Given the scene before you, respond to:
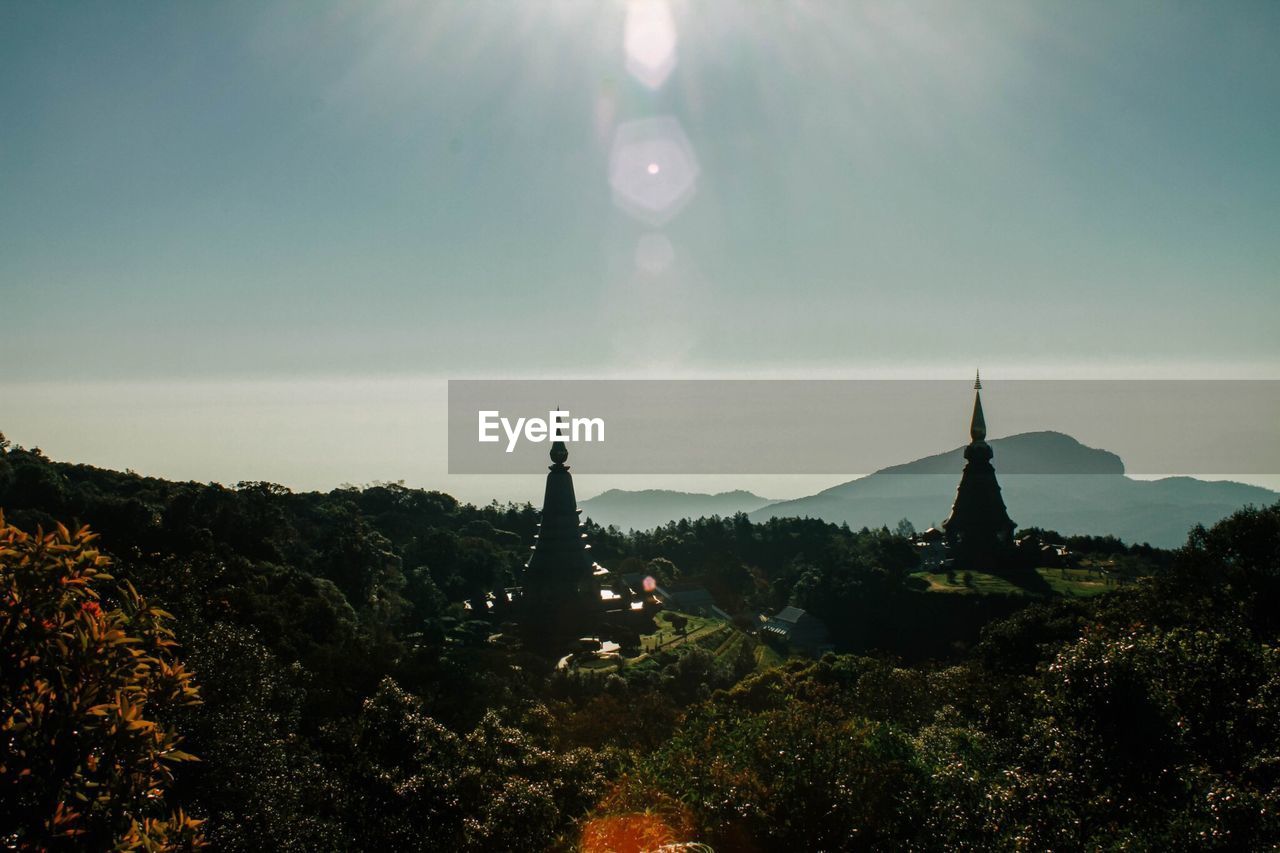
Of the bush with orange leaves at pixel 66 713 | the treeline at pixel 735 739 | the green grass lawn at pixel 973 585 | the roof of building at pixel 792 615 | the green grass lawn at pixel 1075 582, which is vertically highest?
the bush with orange leaves at pixel 66 713

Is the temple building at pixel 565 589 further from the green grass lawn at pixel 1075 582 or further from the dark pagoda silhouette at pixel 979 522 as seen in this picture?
the green grass lawn at pixel 1075 582

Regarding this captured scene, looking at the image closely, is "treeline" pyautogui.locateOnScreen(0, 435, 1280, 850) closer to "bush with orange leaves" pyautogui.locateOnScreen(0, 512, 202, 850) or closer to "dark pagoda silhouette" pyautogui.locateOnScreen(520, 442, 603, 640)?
"bush with orange leaves" pyautogui.locateOnScreen(0, 512, 202, 850)

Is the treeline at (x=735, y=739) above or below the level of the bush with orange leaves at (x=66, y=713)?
below

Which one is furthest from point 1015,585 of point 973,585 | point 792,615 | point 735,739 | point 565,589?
point 735,739

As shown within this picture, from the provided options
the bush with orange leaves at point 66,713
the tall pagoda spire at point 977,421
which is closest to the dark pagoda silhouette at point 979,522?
the tall pagoda spire at point 977,421

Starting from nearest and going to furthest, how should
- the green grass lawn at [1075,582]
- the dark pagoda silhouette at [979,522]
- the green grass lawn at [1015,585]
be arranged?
1. the green grass lawn at [1075,582]
2. the green grass lawn at [1015,585]
3. the dark pagoda silhouette at [979,522]

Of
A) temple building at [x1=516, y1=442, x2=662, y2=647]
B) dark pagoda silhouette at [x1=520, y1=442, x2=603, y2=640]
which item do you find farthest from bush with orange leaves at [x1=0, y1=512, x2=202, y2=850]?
dark pagoda silhouette at [x1=520, y1=442, x2=603, y2=640]

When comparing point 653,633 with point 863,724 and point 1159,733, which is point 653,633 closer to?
point 863,724
